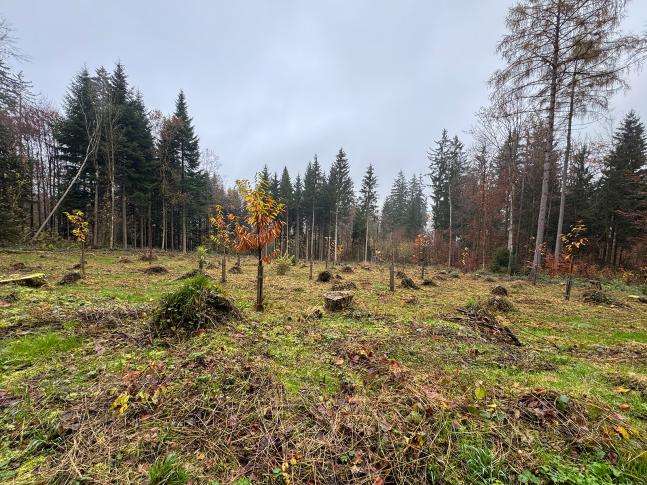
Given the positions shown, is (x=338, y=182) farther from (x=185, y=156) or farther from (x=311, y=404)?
(x=311, y=404)

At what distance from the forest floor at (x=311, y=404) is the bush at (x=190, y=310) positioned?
0.82 feet

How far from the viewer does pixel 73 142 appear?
66.6 ft

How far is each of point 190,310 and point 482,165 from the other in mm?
23226

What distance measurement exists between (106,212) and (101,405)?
81.7 ft

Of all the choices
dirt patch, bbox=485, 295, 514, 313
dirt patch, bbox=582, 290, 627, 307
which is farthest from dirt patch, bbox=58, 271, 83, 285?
dirt patch, bbox=582, 290, 627, 307

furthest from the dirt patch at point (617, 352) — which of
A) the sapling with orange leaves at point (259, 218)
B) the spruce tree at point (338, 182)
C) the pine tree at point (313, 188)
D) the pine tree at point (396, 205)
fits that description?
the pine tree at point (396, 205)

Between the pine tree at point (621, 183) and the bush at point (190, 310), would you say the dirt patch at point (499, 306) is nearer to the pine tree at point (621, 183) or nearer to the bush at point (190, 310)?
the bush at point (190, 310)

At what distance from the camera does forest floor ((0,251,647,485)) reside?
5.62 ft

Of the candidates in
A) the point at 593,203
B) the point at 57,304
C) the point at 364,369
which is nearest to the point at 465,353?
the point at 364,369

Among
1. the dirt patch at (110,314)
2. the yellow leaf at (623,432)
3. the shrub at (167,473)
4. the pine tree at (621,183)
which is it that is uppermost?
the pine tree at (621,183)

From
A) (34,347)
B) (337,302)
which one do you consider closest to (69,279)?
(34,347)

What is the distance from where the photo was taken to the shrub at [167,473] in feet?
5.23

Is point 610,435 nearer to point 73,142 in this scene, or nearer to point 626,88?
point 626,88

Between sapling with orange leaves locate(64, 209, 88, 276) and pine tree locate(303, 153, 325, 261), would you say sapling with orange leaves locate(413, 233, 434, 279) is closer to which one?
sapling with orange leaves locate(64, 209, 88, 276)
